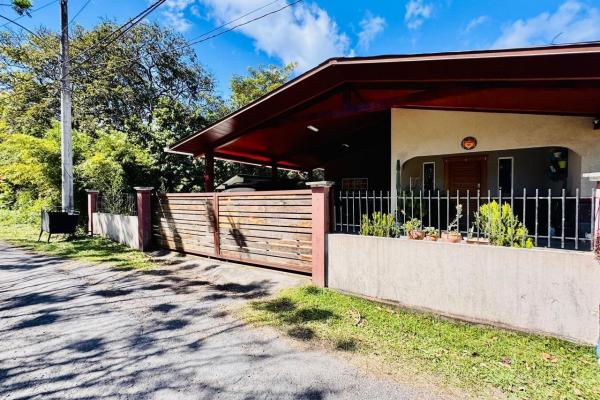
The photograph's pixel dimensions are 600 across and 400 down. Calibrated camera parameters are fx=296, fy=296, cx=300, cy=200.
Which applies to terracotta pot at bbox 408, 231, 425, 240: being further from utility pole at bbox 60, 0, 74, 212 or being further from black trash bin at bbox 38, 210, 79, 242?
utility pole at bbox 60, 0, 74, 212

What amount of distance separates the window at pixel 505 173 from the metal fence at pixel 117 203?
9898 mm

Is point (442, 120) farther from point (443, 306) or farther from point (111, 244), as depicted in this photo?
point (111, 244)

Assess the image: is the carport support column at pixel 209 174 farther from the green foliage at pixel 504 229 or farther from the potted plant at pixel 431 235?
the green foliage at pixel 504 229

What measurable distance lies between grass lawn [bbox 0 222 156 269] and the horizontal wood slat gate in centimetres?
91

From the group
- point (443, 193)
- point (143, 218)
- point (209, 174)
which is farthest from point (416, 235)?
A: point (143, 218)

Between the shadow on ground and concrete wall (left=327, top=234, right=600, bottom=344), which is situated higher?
concrete wall (left=327, top=234, right=600, bottom=344)

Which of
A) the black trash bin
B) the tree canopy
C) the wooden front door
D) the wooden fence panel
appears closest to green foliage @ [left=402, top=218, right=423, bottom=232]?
the wooden front door

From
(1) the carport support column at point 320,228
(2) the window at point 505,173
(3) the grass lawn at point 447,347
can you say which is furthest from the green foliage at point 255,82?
(3) the grass lawn at point 447,347

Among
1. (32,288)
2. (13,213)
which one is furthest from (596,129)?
Answer: (13,213)

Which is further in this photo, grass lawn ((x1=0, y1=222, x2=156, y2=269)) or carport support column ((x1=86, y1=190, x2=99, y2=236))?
carport support column ((x1=86, y1=190, x2=99, y2=236))

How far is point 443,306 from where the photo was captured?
143 inches

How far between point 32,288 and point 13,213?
12484 millimetres

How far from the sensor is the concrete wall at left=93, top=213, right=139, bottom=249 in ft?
27.2

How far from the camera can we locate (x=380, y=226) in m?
4.43
